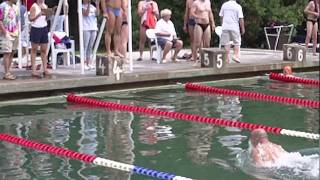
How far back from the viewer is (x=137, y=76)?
11648 millimetres

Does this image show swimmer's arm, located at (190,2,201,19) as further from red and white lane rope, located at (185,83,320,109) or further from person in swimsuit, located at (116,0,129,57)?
red and white lane rope, located at (185,83,320,109)

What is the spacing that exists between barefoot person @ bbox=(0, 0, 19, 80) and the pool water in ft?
2.85

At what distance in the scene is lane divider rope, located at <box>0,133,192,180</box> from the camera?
18.3 feet

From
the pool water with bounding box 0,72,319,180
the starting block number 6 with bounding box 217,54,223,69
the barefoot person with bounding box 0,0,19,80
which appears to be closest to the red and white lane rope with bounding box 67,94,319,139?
the pool water with bounding box 0,72,319,180

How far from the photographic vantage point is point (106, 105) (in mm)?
9719

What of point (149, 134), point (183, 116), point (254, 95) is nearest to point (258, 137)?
point (149, 134)

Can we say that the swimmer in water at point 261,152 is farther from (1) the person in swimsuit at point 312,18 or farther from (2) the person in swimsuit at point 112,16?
(1) the person in swimsuit at point 312,18

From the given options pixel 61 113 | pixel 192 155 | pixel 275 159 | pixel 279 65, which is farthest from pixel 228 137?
pixel 279 65

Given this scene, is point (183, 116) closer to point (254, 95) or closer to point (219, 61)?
point (254, 95)

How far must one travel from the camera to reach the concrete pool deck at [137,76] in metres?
10.3

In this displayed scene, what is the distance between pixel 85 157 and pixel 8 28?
468cm

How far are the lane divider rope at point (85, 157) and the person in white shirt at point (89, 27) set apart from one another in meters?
4.64

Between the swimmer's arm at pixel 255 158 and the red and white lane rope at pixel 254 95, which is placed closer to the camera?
the swimmer's arm at pixel 255 158

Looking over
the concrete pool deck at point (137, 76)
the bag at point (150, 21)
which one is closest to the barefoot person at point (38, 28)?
the concrete pool deck at point (137, 76)
